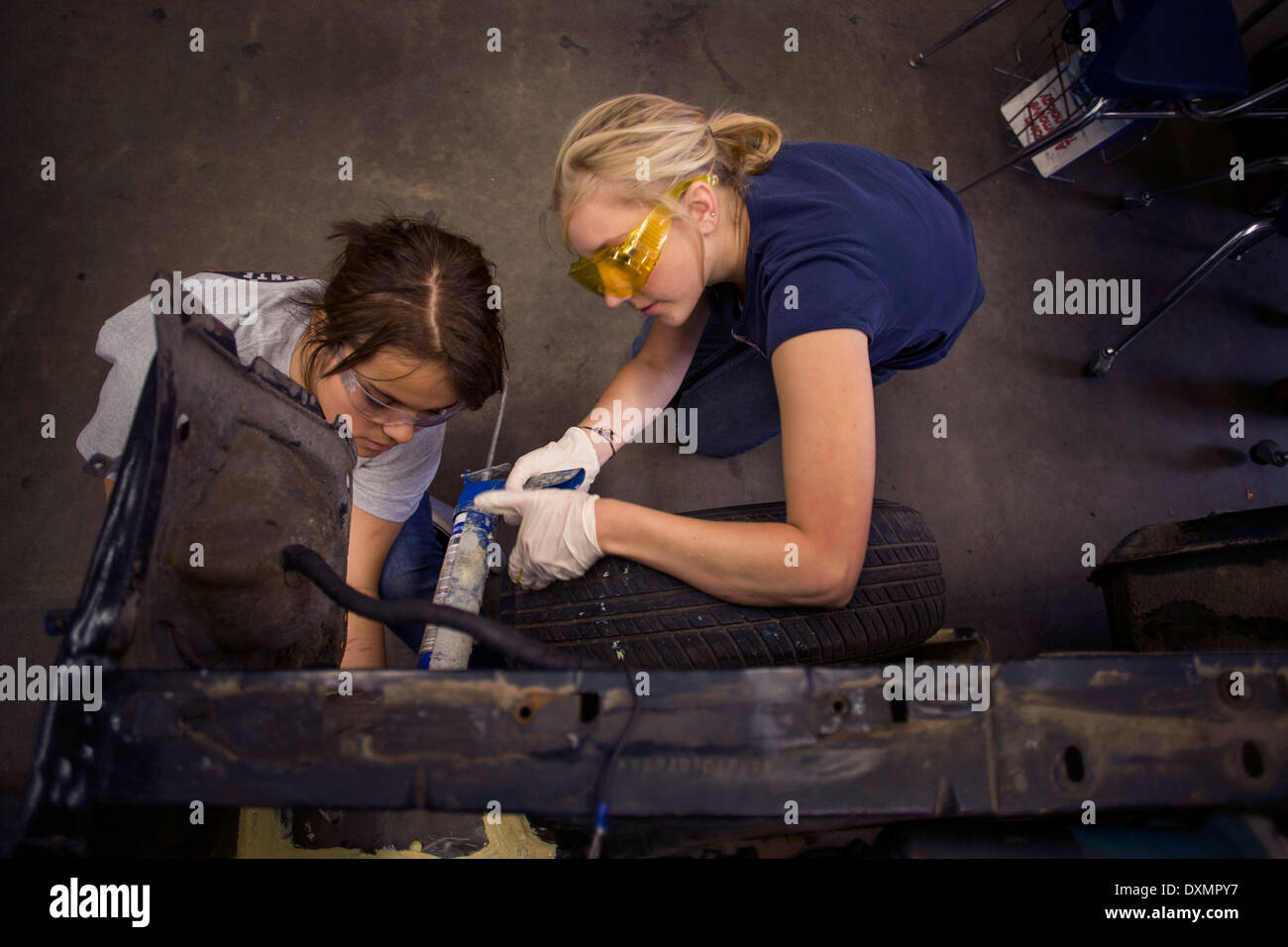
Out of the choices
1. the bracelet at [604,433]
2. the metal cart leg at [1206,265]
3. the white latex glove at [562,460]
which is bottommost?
the white latex glove at [562,460]

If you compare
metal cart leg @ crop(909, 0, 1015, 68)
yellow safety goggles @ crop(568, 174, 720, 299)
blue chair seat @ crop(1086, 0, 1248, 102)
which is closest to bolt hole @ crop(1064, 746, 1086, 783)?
yellow safety goggles @ crop(568, 174, 720, 299)

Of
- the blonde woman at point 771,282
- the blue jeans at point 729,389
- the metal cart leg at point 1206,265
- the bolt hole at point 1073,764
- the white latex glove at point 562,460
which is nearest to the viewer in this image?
the bolt hole at point 1073,764

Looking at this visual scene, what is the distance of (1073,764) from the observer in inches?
26.2

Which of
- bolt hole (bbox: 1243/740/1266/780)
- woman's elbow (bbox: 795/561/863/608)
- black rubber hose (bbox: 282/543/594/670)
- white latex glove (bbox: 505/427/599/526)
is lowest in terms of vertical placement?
bolt hole (bbox: 1243/740/1266/780)

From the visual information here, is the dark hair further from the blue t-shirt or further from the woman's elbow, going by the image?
the woman's elbow

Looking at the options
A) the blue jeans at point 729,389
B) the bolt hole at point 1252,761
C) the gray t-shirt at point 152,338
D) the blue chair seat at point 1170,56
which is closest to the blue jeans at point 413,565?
the gray t-shirt at point 152,338

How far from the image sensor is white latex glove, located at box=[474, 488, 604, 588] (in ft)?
4.02

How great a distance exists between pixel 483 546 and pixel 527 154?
5.38ft

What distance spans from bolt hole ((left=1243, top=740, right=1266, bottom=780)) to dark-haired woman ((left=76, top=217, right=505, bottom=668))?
4.00 feet

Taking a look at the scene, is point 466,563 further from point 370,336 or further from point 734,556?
point 734,556

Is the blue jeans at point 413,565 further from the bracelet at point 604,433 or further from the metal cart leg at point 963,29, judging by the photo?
the metal cart leg at point 963,29

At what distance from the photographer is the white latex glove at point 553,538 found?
1226 millimetres

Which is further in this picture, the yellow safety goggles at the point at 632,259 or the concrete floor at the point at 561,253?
the concrete floor at the point at 561,253

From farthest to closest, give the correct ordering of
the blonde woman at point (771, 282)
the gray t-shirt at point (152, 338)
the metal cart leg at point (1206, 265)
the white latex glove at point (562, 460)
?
the metal cart leg at point (1206, 265) < the white latex glove at point (562, 460) < the gray t-shirt at point (152, 338) < the blonde woman at point (771, 282)
